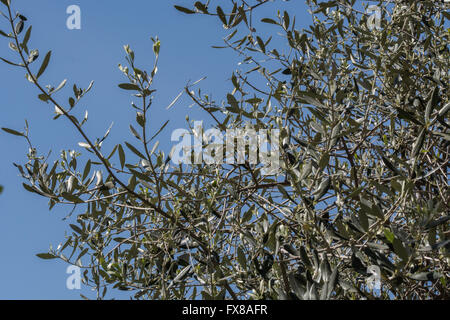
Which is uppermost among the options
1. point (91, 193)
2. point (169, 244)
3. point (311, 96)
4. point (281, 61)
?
point (281, 61)

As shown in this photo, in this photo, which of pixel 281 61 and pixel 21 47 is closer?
pixel 21 47

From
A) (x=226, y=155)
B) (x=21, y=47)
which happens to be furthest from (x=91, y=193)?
(x=21, y=47)

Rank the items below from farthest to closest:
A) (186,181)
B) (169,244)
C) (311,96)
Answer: (186,181) < (169,244) < (311,96)

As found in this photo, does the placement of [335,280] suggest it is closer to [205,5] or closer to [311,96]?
[311,96]

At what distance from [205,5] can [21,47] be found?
99 centimetres

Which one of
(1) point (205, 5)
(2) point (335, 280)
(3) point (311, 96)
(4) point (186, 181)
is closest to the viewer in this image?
(2) point (335, 280)

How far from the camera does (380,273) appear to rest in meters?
1.71
